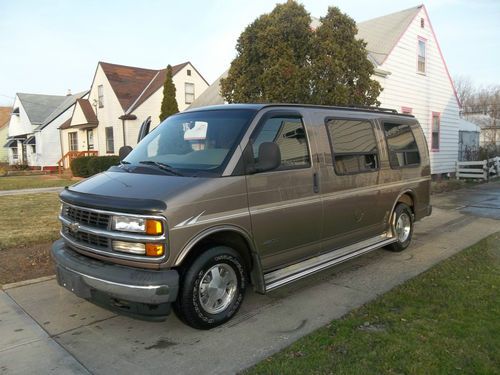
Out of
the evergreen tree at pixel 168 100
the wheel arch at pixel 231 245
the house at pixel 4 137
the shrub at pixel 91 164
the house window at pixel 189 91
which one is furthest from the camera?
the house at pixel 4 137

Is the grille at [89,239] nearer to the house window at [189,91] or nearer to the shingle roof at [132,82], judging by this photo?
the shingle roof at [132,82]

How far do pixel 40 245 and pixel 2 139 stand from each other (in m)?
52.3

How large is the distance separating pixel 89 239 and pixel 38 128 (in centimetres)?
3315

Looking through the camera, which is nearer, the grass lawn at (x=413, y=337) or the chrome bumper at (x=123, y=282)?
the grass lawn at (x=413, y=337)

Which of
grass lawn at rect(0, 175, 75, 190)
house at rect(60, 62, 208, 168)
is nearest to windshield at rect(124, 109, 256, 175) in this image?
grass lawn at rect(0, 175, 75, 190)

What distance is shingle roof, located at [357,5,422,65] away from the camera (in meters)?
15.5

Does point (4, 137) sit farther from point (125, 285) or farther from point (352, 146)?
point (125, 285)

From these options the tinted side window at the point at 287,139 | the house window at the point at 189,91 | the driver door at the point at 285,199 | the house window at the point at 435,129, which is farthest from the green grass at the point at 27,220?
the house window at the point at 435,129

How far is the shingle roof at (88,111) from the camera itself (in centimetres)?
2614

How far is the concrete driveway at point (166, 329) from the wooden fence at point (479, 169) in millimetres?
14272

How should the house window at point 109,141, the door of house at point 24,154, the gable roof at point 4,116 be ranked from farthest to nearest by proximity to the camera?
the gable roof at point 4,116
the door of house at point 24,154
the house window at point 109,141

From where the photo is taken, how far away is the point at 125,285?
3.56 m

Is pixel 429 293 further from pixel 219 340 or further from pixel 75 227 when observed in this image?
pixel 75 227

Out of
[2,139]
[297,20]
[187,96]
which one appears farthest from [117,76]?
[2,139]
